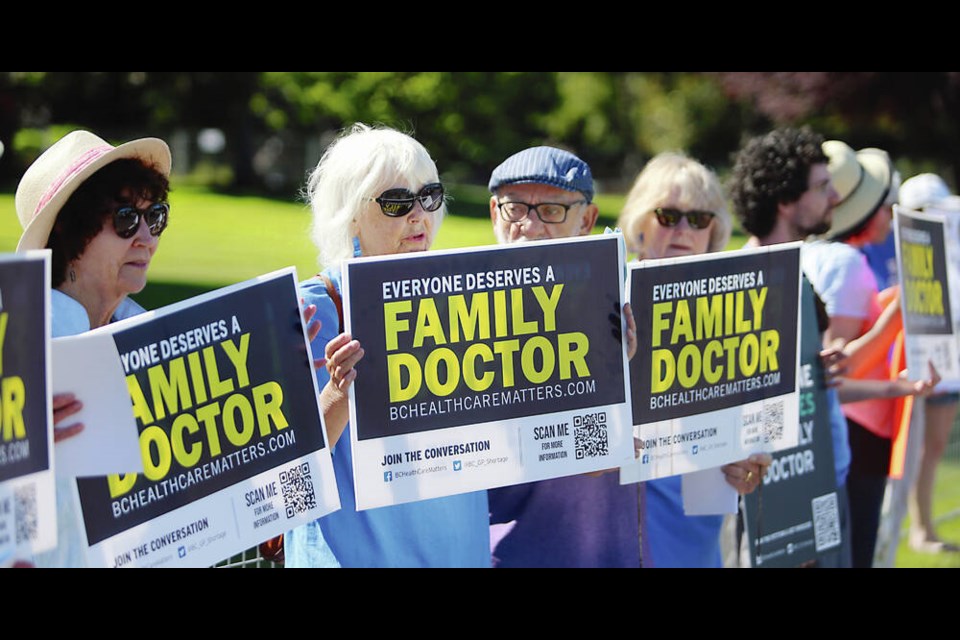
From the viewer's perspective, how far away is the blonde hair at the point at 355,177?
3246 millimetres

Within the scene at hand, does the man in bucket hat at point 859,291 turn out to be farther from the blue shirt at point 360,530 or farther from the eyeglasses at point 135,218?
the eyeglasses at point 135,218

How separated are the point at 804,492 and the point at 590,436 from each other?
1.41m

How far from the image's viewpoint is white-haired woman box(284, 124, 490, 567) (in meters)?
3.14

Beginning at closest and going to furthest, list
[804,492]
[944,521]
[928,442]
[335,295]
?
[335,295] → [804,492] → [928,442] → [944,521]

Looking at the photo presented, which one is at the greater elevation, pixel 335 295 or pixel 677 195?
pixel 677 195

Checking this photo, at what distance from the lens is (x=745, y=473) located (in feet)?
12.4

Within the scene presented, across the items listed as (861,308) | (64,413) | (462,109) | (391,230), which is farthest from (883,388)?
(462,109)

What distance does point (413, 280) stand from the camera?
3000 mm

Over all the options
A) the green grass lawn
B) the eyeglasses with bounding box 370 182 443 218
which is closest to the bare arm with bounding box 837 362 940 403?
the green grass lawn

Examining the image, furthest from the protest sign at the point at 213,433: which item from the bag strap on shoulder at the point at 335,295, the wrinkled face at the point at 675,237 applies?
the wrinkled face at the point at 675,237

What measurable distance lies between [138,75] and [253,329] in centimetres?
3238

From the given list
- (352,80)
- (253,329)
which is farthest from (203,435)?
(352,80)

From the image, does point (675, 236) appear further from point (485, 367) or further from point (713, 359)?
point (485, 367)
